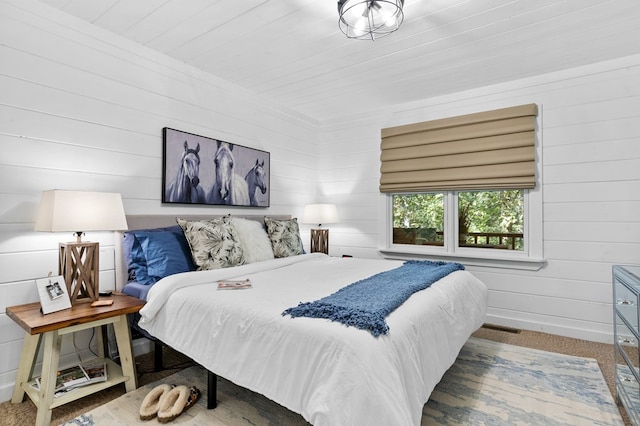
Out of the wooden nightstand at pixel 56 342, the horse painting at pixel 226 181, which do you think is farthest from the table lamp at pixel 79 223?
the horse painting at pixel 226 181

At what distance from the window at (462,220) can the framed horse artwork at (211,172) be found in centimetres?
164

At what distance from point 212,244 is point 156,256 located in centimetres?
38

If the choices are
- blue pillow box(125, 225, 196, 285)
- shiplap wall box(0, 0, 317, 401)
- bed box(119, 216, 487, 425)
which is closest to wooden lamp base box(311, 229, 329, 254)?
shiplap wall box(0, 0, 317, 401)

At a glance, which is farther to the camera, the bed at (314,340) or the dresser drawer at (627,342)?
the dresser drawer at (627,342)

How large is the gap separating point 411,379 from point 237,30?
7.98 ft

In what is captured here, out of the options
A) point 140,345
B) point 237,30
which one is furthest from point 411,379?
point 237,30

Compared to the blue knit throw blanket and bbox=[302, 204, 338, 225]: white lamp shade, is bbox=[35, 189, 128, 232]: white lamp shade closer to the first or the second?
the blue knit throw blanket

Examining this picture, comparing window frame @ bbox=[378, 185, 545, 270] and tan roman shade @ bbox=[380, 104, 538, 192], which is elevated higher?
tan roman shade @ bbox=[380, 104, 538, 192]

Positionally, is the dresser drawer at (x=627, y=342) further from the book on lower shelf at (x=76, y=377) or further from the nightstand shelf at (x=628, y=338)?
the book on lower shelf at (x=76, y=377)

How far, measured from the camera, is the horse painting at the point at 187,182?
9.38 feet

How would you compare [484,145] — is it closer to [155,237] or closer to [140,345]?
[155,237]

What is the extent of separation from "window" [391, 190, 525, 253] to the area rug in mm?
1314

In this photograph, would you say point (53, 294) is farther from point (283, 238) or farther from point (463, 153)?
point (463, 153)

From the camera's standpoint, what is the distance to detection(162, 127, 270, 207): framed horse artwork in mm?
2842
